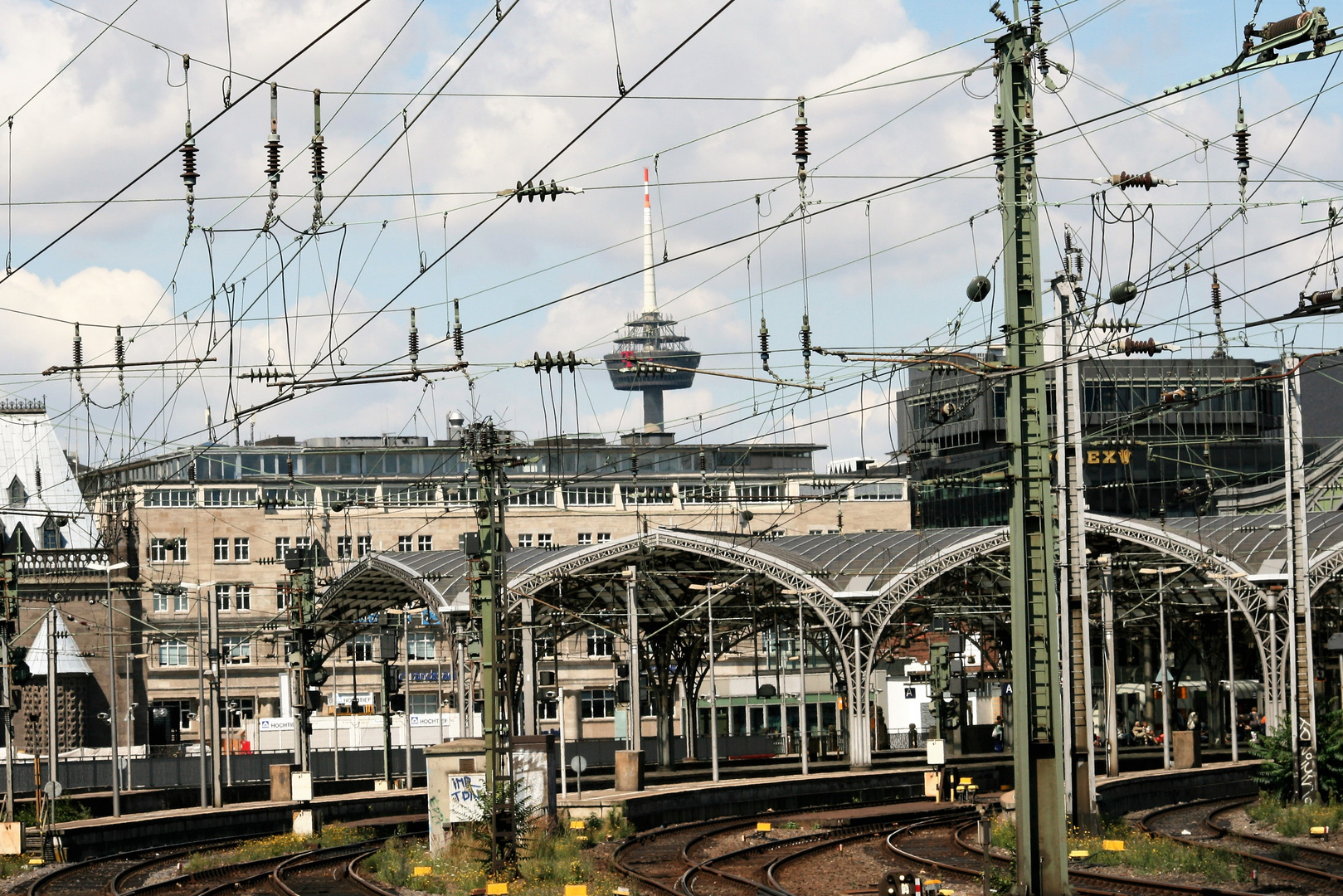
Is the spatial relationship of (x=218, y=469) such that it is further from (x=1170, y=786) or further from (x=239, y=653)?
(x=1170, y=786)

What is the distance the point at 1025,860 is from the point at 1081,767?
10.8m

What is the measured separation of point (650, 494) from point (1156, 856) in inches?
3613

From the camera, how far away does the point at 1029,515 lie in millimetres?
21141

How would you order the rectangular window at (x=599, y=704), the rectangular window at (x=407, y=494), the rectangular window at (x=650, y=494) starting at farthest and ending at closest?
the rectangular window at (x=650, y=494) < the rectangular window at (x=407, y=494) < the rectangular window at (x=599, y=704)

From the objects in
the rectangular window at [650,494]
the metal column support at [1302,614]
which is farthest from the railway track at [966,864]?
the rectangular window at [650,494]

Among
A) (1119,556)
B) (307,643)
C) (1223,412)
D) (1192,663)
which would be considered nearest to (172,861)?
(307,643)

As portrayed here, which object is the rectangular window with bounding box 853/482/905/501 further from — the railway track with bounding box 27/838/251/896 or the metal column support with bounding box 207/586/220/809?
the railway track with bounding box 27/838/251/896

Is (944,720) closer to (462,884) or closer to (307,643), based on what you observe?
(307,643)

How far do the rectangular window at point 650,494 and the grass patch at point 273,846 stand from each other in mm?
77816

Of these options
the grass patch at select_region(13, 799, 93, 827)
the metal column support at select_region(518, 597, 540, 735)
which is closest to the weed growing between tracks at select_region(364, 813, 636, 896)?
the metal column support at select_region(518, 597, 540, 735)

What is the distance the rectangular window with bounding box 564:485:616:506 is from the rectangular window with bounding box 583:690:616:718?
757 inches

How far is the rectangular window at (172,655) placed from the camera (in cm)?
9888

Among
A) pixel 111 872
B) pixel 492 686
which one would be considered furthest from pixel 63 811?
pixel 492 686

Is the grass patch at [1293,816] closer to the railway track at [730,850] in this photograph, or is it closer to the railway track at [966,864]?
the railway track at [966,864]
